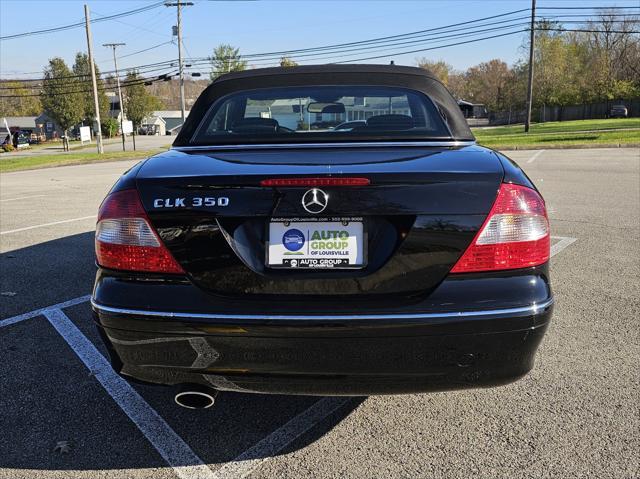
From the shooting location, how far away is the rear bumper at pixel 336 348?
6.45ft

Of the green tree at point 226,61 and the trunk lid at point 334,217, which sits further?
the green tree at point 226,61

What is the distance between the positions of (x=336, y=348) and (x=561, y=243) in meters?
4.77

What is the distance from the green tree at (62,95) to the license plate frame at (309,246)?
64.1 meters

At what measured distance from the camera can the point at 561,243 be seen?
5953mm

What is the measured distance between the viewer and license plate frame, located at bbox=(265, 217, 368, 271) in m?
1.99

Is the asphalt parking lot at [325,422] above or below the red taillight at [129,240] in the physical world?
below

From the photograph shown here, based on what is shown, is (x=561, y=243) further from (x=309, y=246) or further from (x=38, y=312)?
(x=38, y=312)

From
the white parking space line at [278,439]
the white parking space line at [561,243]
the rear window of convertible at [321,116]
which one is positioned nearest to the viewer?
the white parking space line at [278,439]

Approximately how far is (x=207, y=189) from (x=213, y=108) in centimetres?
140

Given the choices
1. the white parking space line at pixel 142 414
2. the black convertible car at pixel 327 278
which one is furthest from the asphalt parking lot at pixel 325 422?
the black convertible car at pixel 327 278

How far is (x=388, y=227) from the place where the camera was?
2.01 meters

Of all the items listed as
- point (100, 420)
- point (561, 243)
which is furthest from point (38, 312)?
point (561, 243)

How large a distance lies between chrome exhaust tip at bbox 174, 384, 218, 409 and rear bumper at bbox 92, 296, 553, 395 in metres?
0.04

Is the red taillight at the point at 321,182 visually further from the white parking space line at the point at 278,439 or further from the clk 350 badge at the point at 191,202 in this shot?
the white parking space line at the point at 278,439
